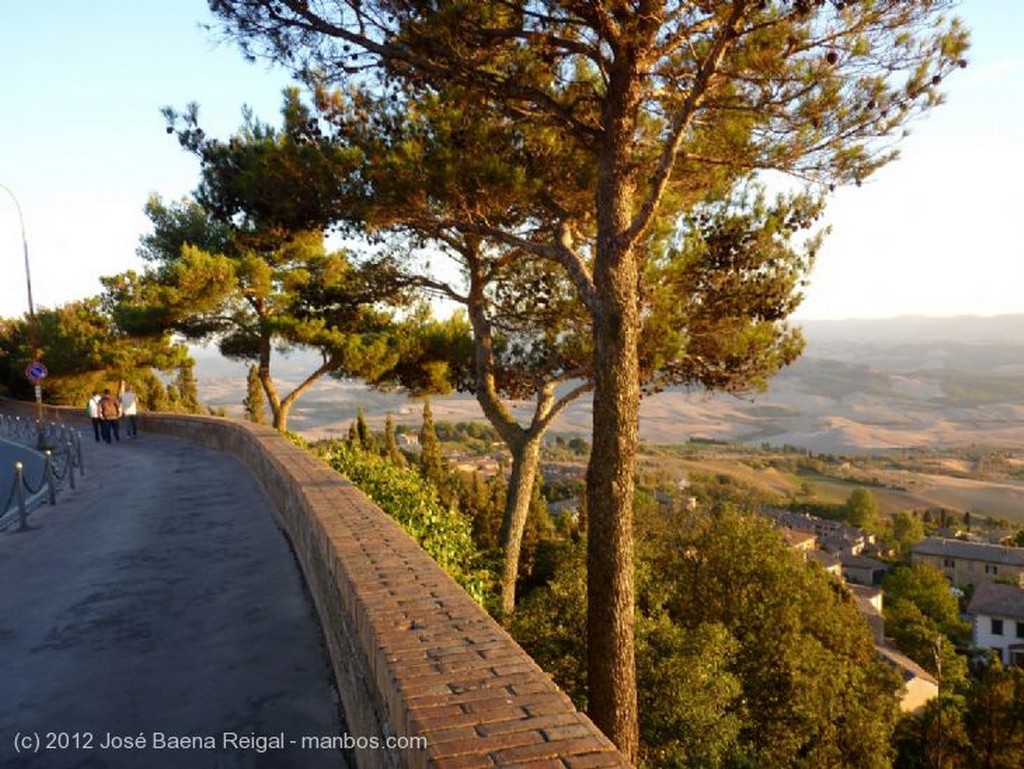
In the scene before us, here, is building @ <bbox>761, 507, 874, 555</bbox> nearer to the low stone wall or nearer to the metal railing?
the metal railing

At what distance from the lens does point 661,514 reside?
29922 millimetres

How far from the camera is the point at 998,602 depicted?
51844mm

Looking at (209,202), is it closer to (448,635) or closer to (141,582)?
(141,582)

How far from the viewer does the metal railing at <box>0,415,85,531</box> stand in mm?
10211

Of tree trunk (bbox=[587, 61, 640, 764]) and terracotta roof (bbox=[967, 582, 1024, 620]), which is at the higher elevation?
tree trunk (bbox=[587, 61, 640, 764])

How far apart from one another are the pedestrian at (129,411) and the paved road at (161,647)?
11766 millimetres

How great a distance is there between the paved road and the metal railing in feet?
1.86

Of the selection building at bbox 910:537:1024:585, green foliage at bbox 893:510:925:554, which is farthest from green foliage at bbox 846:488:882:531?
building at bbox 910:537:1024:585

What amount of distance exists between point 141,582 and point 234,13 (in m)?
5.94

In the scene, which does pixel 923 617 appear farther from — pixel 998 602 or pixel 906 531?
pixel 906 531

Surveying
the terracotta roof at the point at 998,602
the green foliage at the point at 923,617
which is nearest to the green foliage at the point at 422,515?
the green foliage at the point at 923,617

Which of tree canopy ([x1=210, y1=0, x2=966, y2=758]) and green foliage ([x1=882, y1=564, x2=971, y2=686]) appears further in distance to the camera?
green foliage ([x1=882, y1=564, x2=971, y2=686])

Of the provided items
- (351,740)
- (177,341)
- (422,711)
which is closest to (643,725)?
(351,740)

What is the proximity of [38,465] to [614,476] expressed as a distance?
15.6 m
